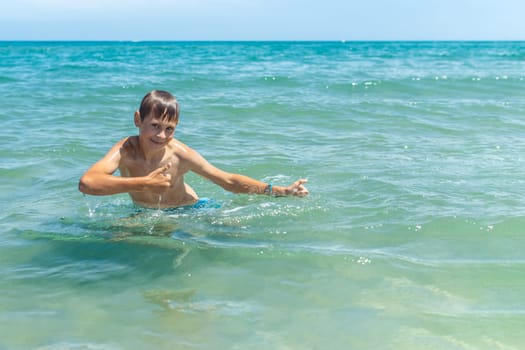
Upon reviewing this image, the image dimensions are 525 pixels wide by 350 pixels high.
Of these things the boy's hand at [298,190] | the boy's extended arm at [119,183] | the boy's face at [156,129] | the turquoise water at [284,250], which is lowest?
the turquoise water at [284,250]

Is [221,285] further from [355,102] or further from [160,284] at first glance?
[355,102]

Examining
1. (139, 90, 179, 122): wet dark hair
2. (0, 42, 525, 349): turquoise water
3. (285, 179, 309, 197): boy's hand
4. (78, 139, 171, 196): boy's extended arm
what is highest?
(139, 90, 179, 122): wet dark hair

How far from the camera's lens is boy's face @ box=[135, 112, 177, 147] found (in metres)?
4.14

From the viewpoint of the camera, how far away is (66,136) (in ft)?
28.1

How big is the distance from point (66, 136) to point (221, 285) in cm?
586

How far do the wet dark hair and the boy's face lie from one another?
0.11ft

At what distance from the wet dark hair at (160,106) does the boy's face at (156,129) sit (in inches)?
1.3

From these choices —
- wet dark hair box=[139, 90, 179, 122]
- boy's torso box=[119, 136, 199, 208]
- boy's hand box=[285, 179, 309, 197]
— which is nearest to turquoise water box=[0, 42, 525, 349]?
boy's torso box=[119, 136, 199, 208]

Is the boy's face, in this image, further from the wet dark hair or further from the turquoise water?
the turquoise water

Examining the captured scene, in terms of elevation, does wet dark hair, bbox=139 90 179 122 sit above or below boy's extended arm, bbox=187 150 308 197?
above

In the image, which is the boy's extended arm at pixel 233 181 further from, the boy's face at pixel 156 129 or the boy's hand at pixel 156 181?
the boy's hand at pixel 156 181

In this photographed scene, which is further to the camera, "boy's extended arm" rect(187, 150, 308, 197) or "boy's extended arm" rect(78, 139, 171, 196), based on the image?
"boy's extended arm" rect(187, 150, 308, 197)

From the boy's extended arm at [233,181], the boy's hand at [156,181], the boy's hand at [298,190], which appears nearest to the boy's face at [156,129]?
the boy's extended arm at [233,181]

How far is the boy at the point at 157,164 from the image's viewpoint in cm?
383
